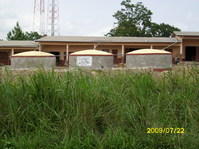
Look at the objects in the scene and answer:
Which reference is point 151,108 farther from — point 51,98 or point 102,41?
point 102,41

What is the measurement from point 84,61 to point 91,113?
40.6 ft

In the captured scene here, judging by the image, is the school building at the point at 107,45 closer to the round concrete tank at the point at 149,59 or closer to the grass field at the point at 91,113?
the round concrete tank at the point at 149,59

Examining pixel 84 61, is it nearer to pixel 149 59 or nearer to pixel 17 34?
pixel 149 59

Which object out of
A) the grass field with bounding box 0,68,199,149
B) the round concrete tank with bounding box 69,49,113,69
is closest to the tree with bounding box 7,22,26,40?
the round concrete tank with bounding box 69,49,113,69

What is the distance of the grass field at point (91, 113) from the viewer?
3.14m

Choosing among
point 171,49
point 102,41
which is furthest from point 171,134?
point 171,49

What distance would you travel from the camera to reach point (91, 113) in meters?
3.50

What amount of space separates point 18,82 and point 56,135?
1.25 metres

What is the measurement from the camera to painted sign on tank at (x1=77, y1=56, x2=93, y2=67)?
15448mm

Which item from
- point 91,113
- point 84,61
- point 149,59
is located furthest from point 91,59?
point 91,113

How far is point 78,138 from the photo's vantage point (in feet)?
10.4

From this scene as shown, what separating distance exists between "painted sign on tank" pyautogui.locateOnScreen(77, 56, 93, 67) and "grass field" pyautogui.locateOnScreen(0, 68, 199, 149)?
1130cm
